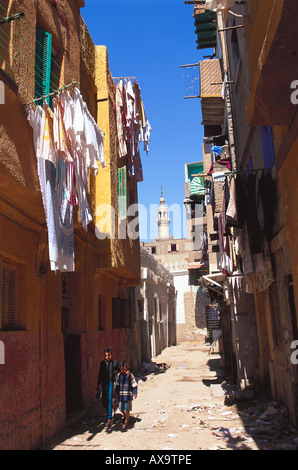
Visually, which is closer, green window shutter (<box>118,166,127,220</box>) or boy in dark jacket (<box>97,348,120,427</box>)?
boy in dark jacket (<box>97,348,120,427</box>)

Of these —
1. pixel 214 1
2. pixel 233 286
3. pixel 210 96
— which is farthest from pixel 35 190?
pixel 210 96

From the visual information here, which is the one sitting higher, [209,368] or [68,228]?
[68,228]

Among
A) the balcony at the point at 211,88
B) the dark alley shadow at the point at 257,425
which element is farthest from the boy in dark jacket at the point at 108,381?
the balcony at the point at 211,88

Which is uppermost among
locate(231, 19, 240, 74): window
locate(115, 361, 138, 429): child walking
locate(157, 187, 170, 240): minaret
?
locate(157, 187, 170, 240): minaret

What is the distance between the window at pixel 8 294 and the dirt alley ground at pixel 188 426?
2161mm

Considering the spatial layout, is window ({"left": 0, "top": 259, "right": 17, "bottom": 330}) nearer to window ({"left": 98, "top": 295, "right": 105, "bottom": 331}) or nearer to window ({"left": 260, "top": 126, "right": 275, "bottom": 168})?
window ({"left": 260, "top": 126, "right": 275, "bottom": 168})

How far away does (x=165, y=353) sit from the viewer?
78.0 ft

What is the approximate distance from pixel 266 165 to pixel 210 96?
20.8 ft

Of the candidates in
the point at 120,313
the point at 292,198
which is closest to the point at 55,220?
the point at 292,198

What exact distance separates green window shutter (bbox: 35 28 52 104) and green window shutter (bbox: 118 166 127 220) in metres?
4.37

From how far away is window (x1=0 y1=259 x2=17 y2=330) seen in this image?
6230 millimetres

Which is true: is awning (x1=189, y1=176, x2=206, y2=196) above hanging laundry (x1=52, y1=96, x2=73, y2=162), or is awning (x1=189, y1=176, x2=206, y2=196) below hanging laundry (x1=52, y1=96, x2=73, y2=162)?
above

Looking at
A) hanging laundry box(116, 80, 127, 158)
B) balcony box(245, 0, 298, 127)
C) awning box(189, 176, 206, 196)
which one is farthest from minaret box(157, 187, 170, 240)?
balcony box(245, 0, 298, 127)
